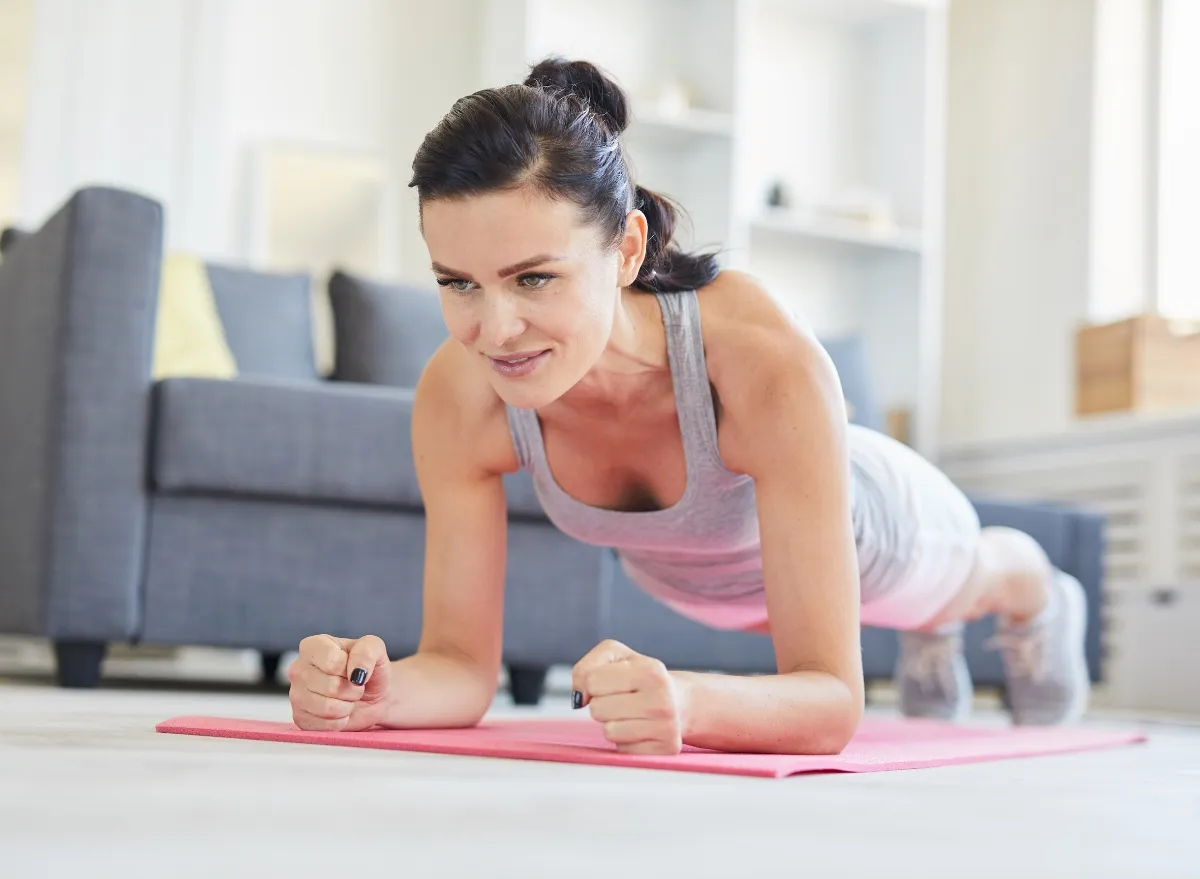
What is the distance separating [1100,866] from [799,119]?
14.3ft

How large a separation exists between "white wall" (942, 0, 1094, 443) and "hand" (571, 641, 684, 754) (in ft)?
11.4

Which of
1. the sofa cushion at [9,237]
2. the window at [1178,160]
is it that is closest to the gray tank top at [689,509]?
the sofa cushion at [9,237]

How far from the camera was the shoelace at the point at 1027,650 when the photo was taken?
2.14 meters

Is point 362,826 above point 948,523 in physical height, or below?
below

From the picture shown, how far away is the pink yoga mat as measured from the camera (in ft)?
3.51

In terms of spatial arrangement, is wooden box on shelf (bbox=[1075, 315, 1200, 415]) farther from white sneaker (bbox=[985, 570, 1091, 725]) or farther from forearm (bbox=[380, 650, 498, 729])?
forearm (bbox=[380, 650, 498, 729])

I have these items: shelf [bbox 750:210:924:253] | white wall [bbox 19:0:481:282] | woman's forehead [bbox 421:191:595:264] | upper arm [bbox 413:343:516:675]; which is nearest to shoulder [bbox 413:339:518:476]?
upper arm [bbox 413:343:516:675]

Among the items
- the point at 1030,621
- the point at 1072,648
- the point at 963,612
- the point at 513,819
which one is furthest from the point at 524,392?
the point at 1072,648

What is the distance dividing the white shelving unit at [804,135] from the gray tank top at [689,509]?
2769 millimetres

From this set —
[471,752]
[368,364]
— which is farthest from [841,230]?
[471,752]

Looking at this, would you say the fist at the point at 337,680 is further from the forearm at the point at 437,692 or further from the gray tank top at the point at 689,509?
the gray tank top at the point at 689,509

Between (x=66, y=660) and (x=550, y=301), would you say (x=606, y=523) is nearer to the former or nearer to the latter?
(x=550, y=301)

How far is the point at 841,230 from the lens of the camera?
456cm

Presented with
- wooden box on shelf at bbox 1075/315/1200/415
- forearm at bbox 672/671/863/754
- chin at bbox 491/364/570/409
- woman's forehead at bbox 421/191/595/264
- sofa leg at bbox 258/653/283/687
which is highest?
wooden box on shelf at bbox 1075/315/1200/415
